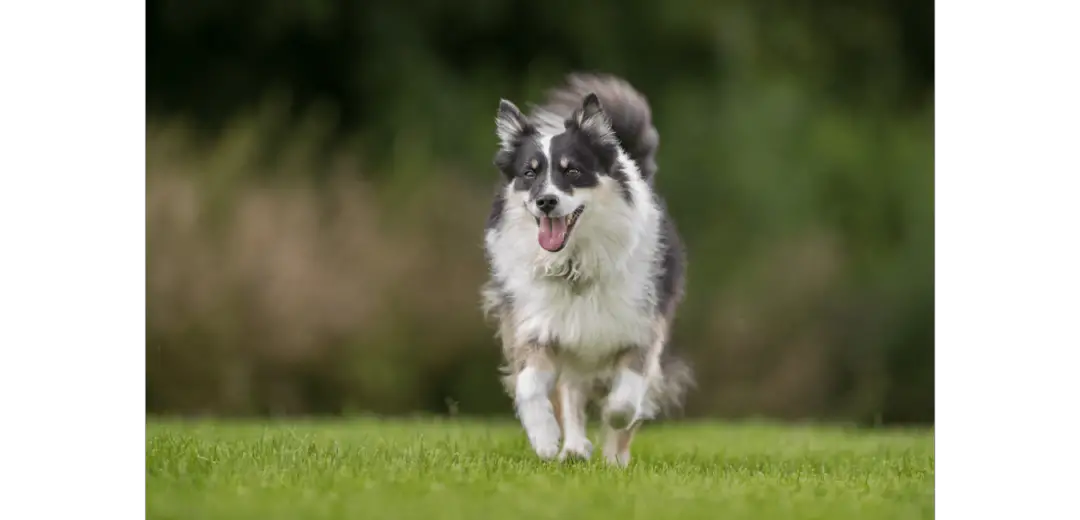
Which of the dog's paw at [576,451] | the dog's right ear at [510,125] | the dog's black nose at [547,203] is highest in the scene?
the dog's right ear at [510,125]

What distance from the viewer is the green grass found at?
4.16m

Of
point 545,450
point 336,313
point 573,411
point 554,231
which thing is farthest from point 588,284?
point 336,313

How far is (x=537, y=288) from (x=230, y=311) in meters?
4.13

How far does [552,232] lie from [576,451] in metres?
0.91

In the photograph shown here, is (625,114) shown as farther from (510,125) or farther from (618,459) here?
(618,459)

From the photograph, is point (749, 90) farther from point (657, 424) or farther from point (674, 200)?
point (657, 424)

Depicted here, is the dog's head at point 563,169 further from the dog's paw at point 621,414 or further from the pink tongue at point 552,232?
the dog's paw at point 621,414

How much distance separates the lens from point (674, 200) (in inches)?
388

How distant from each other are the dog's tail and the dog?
0.31 metres

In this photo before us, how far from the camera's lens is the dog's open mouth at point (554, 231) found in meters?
5.04

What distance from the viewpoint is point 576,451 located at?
526cm

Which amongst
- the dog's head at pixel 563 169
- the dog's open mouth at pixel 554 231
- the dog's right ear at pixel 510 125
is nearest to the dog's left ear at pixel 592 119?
the dog's head at pixel 563 169

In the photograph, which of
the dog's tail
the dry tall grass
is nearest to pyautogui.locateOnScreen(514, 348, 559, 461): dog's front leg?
the dog's tail

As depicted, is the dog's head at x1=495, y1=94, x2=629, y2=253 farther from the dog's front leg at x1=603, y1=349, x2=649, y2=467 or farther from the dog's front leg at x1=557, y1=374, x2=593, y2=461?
the dog's front leg at x1=557, y1=374, x2=593, y2=461
